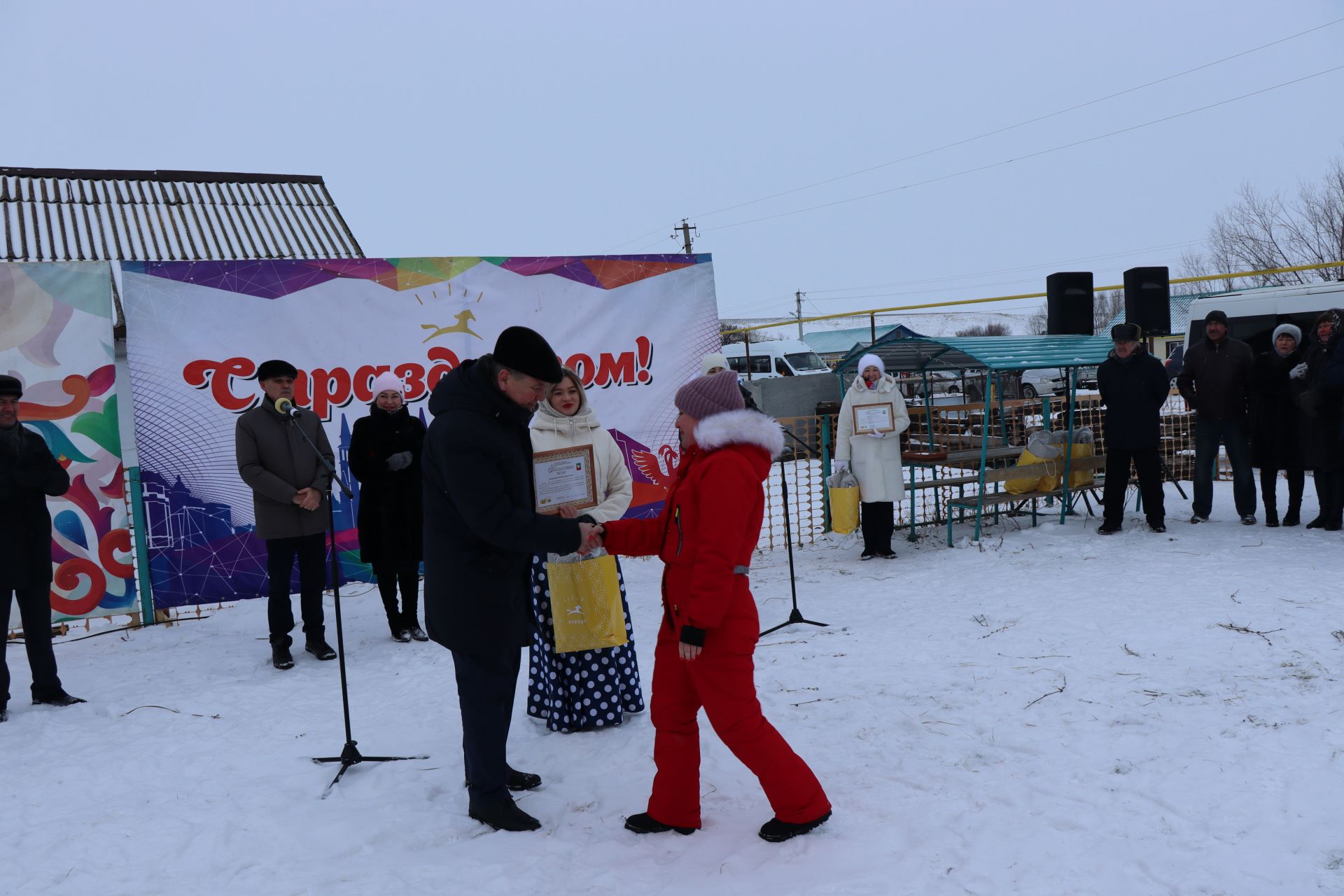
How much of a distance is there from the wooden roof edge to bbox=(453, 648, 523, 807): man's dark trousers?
11.0 metres

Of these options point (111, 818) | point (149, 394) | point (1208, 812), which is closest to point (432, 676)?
point (111, 818)

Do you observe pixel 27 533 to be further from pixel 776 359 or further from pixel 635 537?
pixel 776 359

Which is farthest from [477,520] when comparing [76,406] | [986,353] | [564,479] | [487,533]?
[986,353]

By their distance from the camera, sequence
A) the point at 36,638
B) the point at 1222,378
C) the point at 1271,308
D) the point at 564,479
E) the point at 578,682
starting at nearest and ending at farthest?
the point at 564,479 < the point at 578,682 < the point at 36,638 < the point at 1222,378 < the point at 1271,308

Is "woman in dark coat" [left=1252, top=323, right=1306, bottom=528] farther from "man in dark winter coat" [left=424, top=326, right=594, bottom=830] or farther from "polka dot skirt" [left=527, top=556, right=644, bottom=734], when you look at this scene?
"man in dark winter coat" [left=424, top=326, right=594, bottom=830]

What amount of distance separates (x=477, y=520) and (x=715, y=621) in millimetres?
854

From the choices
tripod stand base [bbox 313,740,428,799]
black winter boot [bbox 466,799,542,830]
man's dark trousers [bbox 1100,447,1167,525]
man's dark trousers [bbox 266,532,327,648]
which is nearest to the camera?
black winter boot [bbox 466,799,542,830]

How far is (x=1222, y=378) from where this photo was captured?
8.18 metres

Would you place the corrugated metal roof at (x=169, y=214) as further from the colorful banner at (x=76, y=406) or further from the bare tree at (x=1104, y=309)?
the bare tree at (x=1104, y=309)

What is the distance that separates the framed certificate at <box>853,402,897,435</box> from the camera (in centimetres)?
807

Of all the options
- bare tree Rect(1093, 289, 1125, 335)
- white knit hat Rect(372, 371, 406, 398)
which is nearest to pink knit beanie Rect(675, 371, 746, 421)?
white knit hat Rect(372, 371, 406, 398)

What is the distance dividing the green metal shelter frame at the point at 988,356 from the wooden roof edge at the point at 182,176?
7.98 m

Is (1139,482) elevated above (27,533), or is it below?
below

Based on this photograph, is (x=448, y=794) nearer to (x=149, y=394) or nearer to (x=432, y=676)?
(x=432, y=676)
